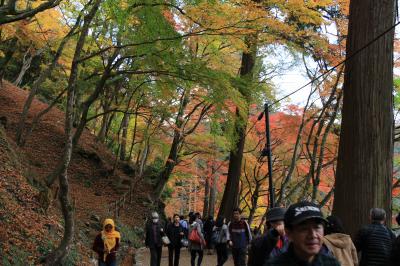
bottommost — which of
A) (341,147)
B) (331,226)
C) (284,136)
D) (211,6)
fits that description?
(331,226)

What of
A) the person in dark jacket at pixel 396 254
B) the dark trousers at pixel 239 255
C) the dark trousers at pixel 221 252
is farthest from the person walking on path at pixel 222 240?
the person in dark jacket at pixel 396 254

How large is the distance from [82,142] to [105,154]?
5.02 ft

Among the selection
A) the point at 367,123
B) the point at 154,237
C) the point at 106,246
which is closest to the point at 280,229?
the point at 367,123

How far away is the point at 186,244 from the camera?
11.9m

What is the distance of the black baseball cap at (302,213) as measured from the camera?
2477 mm

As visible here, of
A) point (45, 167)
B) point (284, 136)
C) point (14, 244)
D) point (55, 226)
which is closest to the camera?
point (14, 244)

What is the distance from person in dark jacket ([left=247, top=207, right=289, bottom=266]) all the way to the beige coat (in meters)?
0.45

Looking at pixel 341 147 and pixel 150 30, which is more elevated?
pixel 150 30

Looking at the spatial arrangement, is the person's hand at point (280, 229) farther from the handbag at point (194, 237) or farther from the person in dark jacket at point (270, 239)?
the handbag at point (194, 237)

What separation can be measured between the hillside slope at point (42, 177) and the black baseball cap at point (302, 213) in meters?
6.48

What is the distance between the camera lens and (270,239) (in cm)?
414

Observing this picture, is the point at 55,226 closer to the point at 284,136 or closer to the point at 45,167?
the point at 45,167

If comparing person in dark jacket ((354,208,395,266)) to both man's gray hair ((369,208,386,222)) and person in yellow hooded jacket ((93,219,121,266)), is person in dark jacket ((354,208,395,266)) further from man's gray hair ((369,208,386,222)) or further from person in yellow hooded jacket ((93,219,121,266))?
person in yellow hooded jacket ((93,219,121,266))

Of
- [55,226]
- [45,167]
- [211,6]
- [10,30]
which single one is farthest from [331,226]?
[45,167]
